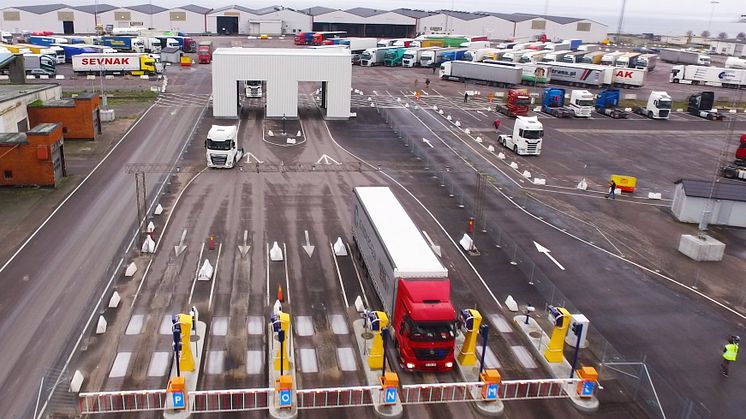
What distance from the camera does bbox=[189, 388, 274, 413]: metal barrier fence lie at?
2164cm

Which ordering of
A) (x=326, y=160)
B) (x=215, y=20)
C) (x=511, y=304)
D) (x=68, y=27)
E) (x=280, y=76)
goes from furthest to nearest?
(x=215, y=20) < (x=68, y=27) < (x=280, y=76) < (x=326, y=160) < (x=511, y=304)

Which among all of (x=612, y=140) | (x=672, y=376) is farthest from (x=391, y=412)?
(x=612, y=140)

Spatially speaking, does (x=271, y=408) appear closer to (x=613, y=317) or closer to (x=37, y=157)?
(x=613, y=317)

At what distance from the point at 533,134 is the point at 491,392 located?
136ft

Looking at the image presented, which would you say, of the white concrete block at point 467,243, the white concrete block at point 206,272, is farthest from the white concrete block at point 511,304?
the white concrete block at point 206,272

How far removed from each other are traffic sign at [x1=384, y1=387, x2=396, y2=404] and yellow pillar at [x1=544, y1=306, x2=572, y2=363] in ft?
24.9

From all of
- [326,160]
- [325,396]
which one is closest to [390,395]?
[325,396]

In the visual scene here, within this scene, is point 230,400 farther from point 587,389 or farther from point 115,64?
point 115,64

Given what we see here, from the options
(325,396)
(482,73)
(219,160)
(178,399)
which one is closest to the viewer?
(178,399)

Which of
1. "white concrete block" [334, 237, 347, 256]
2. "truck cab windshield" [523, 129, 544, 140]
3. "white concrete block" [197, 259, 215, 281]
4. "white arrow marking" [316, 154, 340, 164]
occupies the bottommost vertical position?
"white concrete block" [197, 259, 215, 281]

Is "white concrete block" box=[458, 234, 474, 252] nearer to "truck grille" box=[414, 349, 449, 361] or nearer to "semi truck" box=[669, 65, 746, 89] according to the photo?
"truck grille" box=[414, 349, 449, 361]

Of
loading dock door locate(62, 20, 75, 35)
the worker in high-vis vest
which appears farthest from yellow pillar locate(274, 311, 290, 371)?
loading dock door locate(62, 20, 75, 35)

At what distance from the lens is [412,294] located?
78.6ft

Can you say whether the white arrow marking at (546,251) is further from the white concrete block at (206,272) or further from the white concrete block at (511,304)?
the white concrete block at (206,272)
